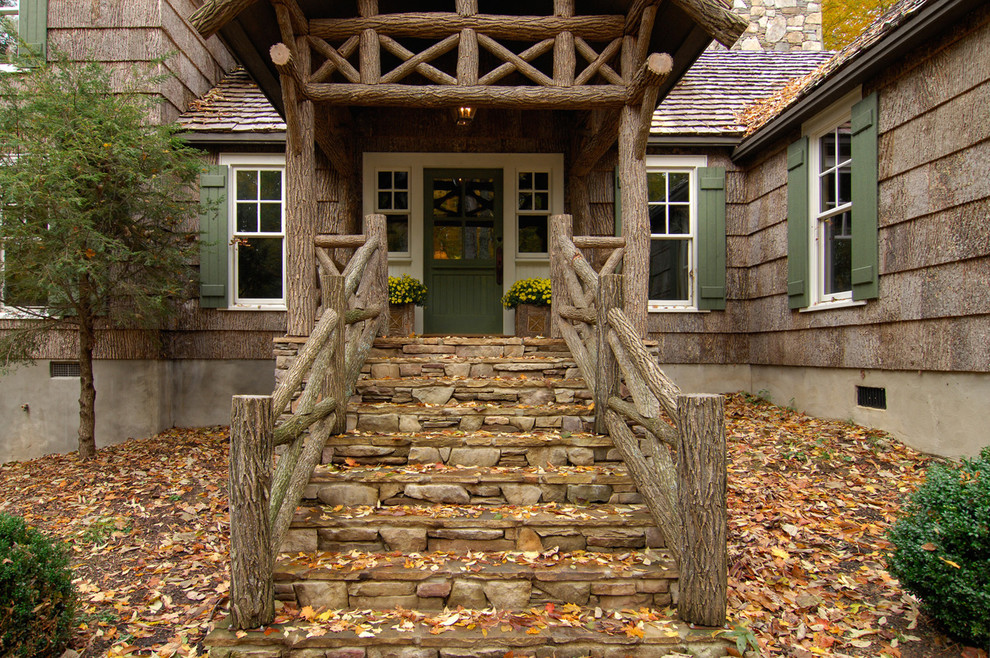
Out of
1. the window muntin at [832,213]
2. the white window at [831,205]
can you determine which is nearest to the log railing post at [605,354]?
the white window at [831,205]

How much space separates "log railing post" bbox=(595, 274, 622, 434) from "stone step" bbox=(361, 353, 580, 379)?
0.79m

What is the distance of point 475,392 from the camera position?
16.9 ft

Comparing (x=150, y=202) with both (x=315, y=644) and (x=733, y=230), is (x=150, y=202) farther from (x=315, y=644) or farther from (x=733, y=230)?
(x=733, y=230)

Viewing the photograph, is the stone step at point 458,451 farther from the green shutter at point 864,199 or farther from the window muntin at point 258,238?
the window muntin at point 258,238

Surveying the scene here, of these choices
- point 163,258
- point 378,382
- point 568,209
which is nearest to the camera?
point 378,382

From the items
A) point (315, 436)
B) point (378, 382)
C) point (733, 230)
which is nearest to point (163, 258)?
point (378, 382)

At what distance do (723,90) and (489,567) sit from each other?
8.53 meters

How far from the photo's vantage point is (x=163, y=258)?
6879mm

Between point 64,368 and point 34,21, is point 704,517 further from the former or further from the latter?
point 34,21

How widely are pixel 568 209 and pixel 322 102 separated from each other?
359 cm

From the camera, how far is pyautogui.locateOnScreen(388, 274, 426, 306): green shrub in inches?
286

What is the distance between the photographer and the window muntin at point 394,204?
27.0ft

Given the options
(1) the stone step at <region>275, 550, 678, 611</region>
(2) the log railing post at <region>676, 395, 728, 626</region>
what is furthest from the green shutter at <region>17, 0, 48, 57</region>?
(2) the log railing post at <region>676, 395, 728, 626</region>

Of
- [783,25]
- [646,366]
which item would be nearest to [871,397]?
[646,366]
